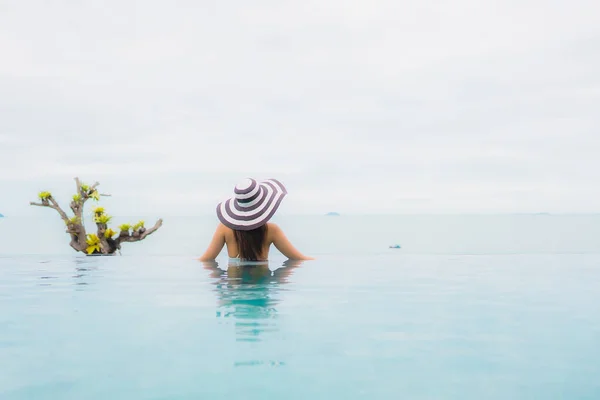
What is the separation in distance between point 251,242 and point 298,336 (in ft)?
12.9

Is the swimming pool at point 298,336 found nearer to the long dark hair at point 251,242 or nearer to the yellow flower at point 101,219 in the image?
the long dark hair at point 251,242

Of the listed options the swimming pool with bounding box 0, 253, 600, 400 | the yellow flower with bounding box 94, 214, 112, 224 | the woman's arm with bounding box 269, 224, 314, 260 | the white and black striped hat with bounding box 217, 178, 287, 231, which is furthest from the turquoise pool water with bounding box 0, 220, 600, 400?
the yellow flower with bounding box 94, 214, 112, 224

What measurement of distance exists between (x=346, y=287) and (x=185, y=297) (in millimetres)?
1988

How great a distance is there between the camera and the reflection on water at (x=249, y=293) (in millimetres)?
4718

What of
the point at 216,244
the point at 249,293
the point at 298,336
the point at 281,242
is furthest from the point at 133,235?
the point at 298,336

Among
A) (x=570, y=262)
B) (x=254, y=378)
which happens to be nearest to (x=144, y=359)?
(x=254, y=378)

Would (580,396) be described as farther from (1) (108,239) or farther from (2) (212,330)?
(1) (108,239)

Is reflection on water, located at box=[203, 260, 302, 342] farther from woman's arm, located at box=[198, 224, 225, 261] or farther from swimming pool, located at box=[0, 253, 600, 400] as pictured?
woman's arm, located at box=[198, 224, 225, 261]

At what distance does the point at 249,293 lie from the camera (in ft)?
20.5

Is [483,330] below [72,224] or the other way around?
below

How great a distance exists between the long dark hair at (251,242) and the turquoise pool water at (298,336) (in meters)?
0.41

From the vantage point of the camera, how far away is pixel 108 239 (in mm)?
14438

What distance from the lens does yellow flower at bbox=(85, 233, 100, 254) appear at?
14.2 m

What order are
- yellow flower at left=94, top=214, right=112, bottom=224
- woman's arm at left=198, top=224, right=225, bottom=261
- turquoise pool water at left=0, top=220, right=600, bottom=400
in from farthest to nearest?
yellow flower at left=94, top=214, right=112, bottom=224 < woman's arm at left=198, top=224, right=225, bottom=261 < turquoise pool water at left=0, top=220, right=600, bottom=400
